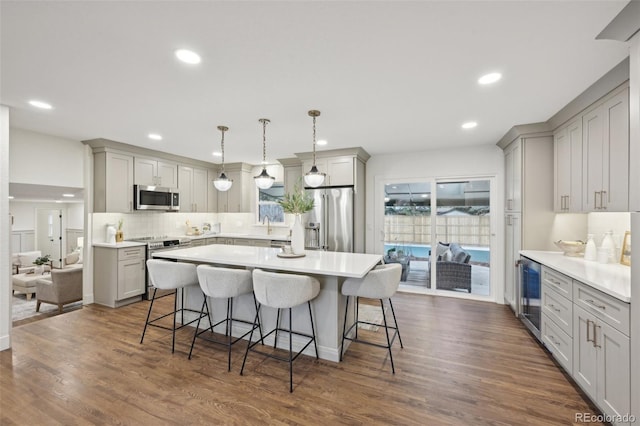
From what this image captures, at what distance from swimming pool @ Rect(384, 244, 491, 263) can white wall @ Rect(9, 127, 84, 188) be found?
16.9 ft

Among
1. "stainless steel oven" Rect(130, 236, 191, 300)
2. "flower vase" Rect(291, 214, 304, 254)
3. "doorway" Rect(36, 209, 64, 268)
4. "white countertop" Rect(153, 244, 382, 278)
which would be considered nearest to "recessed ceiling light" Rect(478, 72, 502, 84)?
"white countertop" Rect(153, 244, 382, 278)

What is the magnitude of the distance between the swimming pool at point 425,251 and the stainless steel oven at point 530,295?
46.2 inches

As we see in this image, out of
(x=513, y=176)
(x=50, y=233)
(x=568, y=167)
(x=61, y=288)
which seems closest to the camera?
(x=568, y=167)

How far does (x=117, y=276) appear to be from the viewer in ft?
13.7

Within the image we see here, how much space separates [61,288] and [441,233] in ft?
19.5

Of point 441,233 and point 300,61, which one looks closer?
point 300,61

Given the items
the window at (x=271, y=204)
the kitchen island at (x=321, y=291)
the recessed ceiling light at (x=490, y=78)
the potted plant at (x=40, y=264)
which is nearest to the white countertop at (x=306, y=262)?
the kitchen island at (x=321, y=291)

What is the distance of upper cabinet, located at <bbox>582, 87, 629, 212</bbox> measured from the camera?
2.18 m

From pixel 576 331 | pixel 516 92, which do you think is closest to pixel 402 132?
pixel 516 92

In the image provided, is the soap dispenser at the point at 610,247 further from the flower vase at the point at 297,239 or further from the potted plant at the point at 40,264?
the potted plant at the point at 40,264

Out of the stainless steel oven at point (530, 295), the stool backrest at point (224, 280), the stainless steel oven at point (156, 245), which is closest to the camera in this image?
the stool backrest at point (224, 280)

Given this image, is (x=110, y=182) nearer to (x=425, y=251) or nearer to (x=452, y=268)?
(x=425, y=251)

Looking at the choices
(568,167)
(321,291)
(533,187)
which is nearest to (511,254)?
(533,187)

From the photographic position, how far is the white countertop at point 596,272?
5.95 feet
